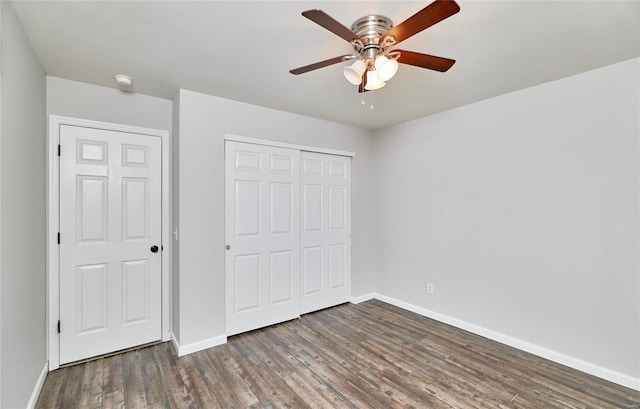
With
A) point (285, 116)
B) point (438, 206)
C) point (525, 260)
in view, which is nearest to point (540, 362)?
point (525, 260)

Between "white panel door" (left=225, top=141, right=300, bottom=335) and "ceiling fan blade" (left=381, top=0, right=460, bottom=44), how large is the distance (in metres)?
2.01

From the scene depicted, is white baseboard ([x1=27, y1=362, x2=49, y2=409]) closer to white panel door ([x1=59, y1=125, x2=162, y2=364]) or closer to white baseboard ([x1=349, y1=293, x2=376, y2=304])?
white panel door ([x1=59, y1=125, x2=162, y2=364])

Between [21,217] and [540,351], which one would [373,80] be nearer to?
[21,217]

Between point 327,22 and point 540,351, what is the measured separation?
3246 mm

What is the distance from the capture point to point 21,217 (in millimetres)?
1780

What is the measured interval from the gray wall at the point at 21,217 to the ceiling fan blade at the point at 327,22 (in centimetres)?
160

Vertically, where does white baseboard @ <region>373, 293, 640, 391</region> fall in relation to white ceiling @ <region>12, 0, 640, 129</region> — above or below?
below

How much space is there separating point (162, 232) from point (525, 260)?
11.9ft

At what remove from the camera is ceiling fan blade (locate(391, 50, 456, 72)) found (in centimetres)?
161

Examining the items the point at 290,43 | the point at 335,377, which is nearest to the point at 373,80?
the point at 290,43

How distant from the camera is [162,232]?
2906 mm

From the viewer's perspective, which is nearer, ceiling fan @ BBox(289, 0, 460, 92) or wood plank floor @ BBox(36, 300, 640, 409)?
ceiling fan @ BBox(289, 0, 460, 92)

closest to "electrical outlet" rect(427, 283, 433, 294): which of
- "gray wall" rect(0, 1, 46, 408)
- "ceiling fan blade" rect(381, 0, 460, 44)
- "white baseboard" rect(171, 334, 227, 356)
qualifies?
"white baseboard" rect(171, 334, 227, 356)

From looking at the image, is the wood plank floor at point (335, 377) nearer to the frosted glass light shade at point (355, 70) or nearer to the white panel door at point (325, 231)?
the white panel door at point (325, 231)
